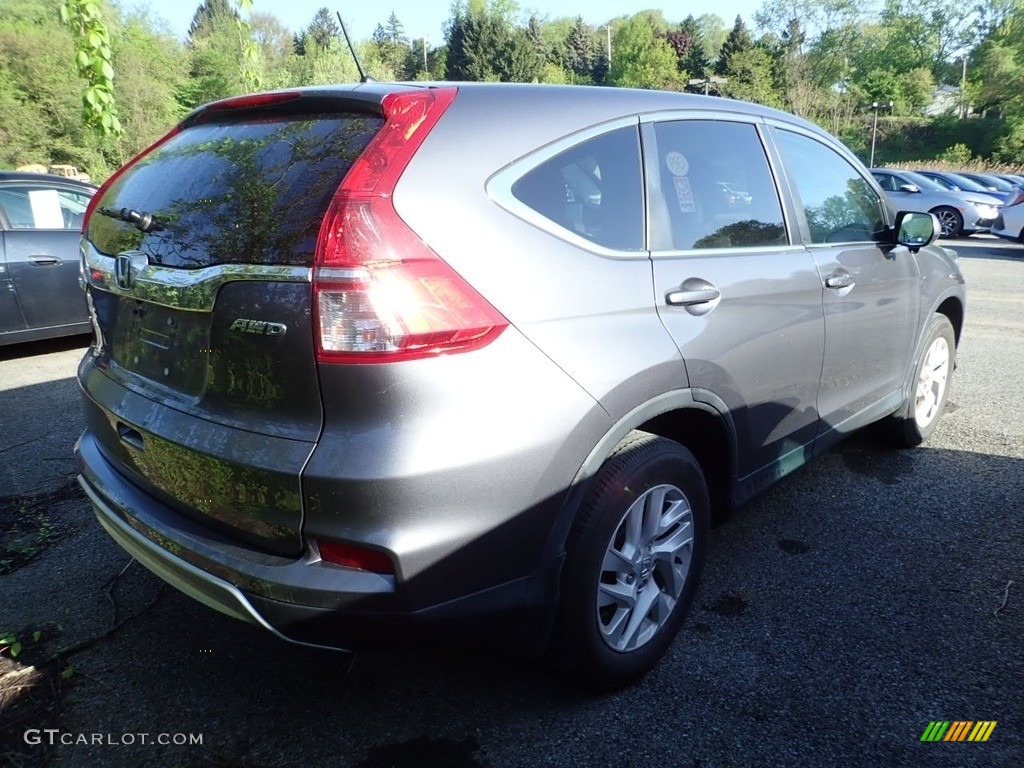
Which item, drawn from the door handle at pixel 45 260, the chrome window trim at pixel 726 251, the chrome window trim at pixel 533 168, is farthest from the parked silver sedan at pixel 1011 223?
the door handle at pixel 45 260

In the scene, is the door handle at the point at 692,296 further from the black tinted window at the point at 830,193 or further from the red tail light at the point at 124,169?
the red tail light at the point at 124,169

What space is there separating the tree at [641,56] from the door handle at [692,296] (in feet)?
230

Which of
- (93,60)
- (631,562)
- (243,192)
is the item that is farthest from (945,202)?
(243,192)

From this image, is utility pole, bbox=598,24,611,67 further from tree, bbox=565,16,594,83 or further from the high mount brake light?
the high mount brake light

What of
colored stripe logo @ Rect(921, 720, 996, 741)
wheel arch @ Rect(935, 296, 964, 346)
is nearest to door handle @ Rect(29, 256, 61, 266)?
wheel arch @ Rect(935, 296, 964, 346)

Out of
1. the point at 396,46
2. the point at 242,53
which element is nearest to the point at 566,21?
the point at 396,46

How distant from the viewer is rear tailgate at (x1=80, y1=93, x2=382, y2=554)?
1782 millimetres

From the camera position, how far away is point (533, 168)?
6.57ft

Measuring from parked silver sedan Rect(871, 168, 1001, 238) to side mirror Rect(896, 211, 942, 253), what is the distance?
14.5 meters

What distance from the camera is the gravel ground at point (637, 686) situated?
2104 millimetres

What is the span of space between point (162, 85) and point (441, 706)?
32.2m

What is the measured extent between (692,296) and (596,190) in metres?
Result: 0.45

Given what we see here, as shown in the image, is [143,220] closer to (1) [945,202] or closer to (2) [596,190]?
(2) [596,190]

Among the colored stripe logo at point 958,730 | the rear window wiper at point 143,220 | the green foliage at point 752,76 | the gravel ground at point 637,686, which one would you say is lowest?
the gravel ground at point 637,686
